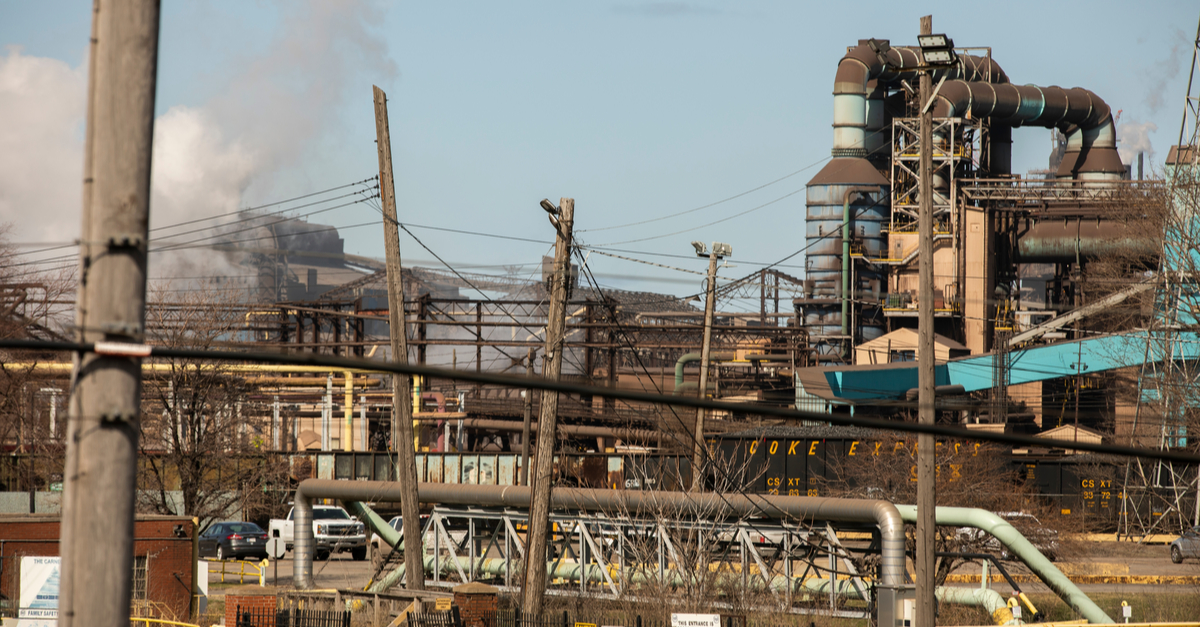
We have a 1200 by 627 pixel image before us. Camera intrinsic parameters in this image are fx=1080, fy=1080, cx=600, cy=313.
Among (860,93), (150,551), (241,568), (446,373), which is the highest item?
(860,93)

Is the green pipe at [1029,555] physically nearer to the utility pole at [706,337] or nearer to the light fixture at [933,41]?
the utility pole at [706,337]

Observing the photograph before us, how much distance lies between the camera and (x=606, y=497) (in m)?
21.7

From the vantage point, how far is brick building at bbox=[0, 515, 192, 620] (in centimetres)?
2150

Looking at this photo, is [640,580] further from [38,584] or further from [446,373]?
[446,373]

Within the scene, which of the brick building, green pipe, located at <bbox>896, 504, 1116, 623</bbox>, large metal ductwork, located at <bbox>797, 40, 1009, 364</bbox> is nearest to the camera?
green pipe, located at <bbox>896, 504, 1116, 623</bbox>

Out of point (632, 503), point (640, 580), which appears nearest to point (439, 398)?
point (640, 580)

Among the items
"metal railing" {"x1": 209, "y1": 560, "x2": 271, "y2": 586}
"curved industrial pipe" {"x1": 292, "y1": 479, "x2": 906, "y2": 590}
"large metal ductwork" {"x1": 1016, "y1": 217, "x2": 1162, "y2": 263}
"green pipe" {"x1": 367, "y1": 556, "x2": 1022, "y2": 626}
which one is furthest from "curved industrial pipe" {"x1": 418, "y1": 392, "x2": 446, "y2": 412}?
"large metal ductwork" {"x1": 1016, "y1": 217, "x2": 1162, "y2": 263}

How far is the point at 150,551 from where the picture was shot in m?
21.8

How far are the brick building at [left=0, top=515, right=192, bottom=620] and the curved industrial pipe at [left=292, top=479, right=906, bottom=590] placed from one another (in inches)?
90.0

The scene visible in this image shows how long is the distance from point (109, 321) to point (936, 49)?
14125mm

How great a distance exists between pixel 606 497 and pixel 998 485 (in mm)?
16908

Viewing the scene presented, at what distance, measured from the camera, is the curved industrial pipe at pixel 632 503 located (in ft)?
59.5

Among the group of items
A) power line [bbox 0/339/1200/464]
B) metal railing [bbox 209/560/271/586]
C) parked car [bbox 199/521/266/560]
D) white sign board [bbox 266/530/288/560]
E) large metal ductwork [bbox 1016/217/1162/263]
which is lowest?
metal railing [bbox 209/560/271/586]

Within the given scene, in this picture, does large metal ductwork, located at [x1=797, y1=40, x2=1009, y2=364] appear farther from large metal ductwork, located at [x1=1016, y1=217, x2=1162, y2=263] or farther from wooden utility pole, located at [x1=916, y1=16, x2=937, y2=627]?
wooden utility pole, located at [x1=916, y1=16, x2=937, y2=627]
